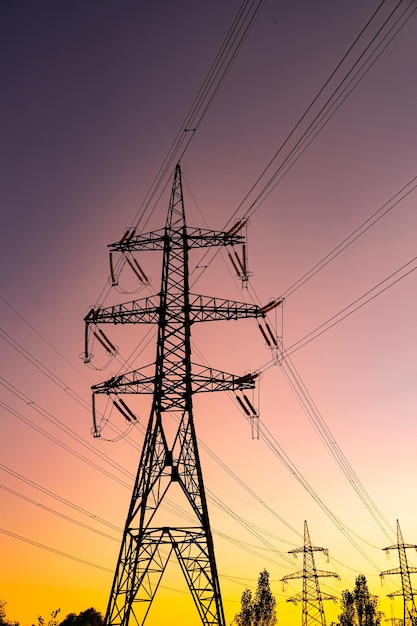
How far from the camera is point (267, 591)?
12925 cm

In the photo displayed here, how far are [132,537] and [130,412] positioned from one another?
24.6ft

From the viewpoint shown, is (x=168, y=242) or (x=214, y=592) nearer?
(x=214, y=592)

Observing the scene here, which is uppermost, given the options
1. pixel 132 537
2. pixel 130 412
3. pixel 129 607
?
pixel 130 412

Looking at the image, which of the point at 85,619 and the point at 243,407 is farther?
the point at 85,619

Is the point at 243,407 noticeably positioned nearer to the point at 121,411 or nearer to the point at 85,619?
the point at 121,411

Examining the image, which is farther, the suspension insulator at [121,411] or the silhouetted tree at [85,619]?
the silhouetted tree at [85,619]

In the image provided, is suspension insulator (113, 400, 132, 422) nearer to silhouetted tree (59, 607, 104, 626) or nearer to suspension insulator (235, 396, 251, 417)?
suspension insulator (235, 396, 251, 417)

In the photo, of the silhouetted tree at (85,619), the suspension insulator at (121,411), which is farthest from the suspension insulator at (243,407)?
the silhouetted tree at (85,619)

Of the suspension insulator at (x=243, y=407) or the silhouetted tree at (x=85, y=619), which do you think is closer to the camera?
the suspension insulator at (x=243, y=407)

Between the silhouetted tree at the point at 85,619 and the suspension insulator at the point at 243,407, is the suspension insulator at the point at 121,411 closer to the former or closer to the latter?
the suspension insulator at the point at 243,407

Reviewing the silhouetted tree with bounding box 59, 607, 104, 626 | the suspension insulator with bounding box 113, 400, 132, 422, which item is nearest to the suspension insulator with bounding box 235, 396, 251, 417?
the suspension insulator with bounding box 113, 400, 132, 422

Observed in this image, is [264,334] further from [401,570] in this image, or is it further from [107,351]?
[401,570]

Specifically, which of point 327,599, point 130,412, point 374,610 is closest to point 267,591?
point 374,610

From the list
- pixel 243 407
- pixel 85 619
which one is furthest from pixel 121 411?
pixel 85 619
